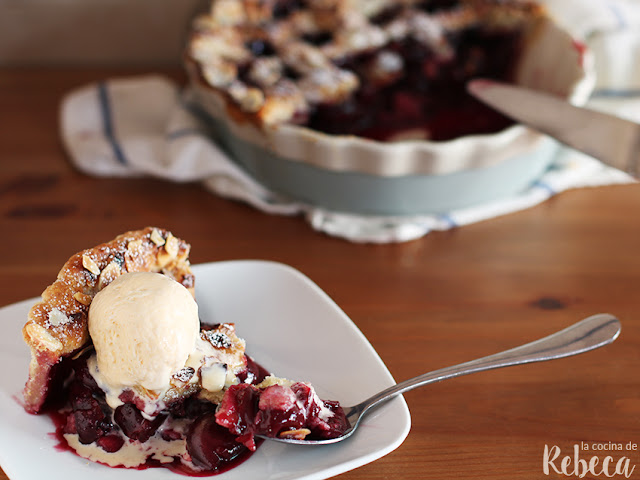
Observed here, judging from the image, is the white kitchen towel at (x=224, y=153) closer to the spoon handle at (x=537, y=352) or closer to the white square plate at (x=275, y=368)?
the white square plate at (x=275, y=368)

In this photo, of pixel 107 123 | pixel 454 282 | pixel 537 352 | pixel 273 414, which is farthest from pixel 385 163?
pixel 107 123

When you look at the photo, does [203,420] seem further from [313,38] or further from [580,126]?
[313,38]

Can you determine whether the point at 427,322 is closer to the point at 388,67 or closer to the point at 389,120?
the point at 389,120

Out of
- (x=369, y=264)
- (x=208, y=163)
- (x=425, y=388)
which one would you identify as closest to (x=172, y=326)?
(x=425, y=388)

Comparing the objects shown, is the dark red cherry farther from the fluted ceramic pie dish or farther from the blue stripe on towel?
the blue stripe on towel

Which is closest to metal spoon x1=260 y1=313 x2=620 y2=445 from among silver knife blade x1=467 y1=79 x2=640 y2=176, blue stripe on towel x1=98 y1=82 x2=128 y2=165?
silver knife blade x1=467 y1=79 x2=640 y2=176

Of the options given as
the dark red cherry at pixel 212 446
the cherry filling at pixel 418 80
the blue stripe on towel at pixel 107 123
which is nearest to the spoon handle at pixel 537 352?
the dark red cherry at pixel 212 446
